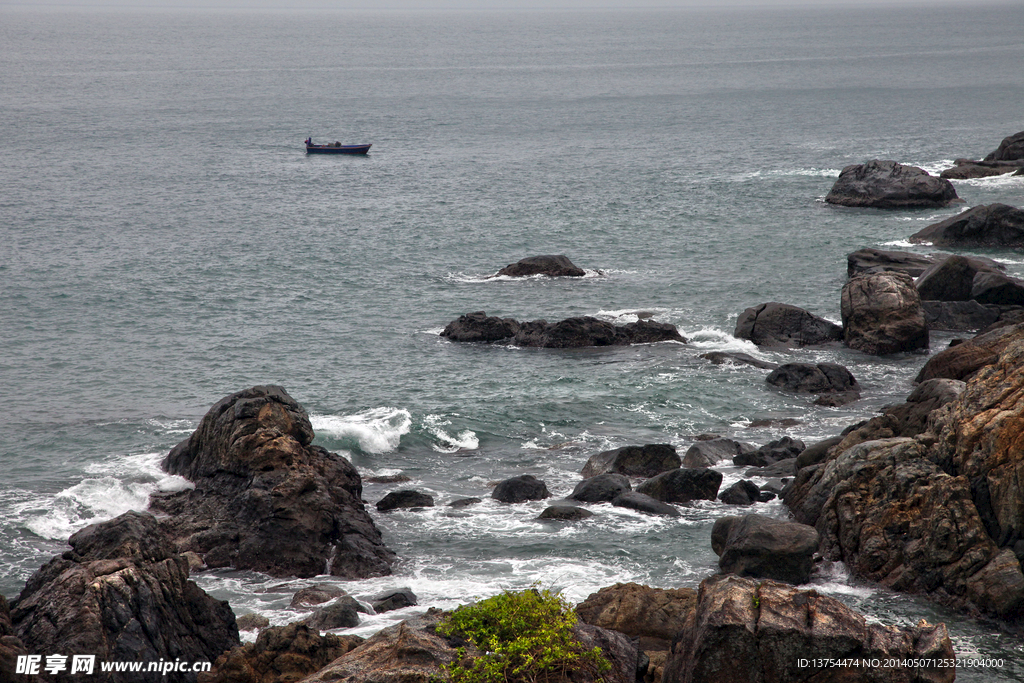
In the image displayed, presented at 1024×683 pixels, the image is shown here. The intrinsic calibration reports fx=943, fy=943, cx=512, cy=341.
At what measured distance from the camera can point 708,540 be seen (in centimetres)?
2811

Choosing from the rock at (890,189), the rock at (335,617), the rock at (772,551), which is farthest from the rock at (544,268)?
the rock at (335,617)

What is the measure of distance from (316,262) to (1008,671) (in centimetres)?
5522

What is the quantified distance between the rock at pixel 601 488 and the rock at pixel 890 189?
54.6m

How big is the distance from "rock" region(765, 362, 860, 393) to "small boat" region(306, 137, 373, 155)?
82.2 m

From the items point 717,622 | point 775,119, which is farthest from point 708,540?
point 775,119

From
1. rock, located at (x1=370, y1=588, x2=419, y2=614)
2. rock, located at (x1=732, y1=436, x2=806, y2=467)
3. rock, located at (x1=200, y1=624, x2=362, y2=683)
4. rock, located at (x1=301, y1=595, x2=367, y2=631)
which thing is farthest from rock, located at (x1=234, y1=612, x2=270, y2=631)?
rock, located at (x1=732, y1=436, x2=806, y2=467)

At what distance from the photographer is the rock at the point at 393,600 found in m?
24.3

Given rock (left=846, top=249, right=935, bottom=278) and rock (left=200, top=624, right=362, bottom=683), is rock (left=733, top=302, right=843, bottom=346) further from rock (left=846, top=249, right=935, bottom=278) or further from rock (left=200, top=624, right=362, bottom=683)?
rock (left=200, top=624, right=362, bottom=683)

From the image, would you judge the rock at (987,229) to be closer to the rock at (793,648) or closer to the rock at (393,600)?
the rock at (393,600)

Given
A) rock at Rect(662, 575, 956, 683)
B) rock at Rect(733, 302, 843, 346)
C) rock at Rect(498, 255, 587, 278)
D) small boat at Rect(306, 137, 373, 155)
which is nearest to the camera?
rock at Rect(662, 575, 956, 683)

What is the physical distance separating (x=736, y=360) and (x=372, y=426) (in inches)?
711

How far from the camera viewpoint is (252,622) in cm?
2331

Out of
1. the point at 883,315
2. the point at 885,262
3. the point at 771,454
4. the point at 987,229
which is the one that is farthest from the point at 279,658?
the point at 987,229

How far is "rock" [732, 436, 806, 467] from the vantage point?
34156 mm
